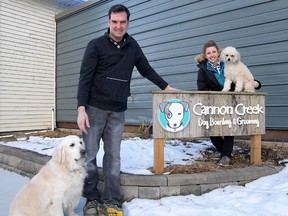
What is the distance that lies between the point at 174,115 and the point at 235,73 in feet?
4.24

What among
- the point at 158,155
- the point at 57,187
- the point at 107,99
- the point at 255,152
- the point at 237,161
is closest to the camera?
the point at 57,187

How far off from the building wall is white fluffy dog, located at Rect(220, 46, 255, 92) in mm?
1394

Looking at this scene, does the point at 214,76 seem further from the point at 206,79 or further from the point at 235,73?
the point at 235,73

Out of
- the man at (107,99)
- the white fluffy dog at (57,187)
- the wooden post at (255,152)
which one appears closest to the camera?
the white fluffy dog at (57,187)

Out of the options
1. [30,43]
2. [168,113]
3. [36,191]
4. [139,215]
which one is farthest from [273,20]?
[30,43]

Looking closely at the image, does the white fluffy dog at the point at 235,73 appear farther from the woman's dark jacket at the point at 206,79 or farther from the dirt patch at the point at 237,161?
the dirt patch at the point at 237,161

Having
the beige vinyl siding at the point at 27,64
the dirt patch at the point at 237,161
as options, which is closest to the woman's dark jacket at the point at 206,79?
the dirt patch at the point at 237,161

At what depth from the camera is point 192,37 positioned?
7.12 m

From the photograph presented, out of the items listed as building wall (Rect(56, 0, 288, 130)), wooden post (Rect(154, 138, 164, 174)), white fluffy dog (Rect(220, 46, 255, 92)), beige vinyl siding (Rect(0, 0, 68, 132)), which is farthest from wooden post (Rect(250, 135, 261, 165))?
beige vinyl siding (Rect(0, 0, 68, 132))

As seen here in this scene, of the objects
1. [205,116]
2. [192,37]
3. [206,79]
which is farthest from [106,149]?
[192,37]

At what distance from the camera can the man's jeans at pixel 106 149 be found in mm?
3375

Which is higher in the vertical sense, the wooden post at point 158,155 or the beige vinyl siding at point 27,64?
the beige vinyl siding at point 27,64

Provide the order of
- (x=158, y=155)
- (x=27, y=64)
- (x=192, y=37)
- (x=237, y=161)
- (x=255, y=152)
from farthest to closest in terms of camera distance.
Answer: (x=27, y=64) < (x=192, y=37) < (x=237, y=161) < (x=255, y=152) < (x=158, y=155)

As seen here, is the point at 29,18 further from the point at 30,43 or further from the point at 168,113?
the point at 168,113
